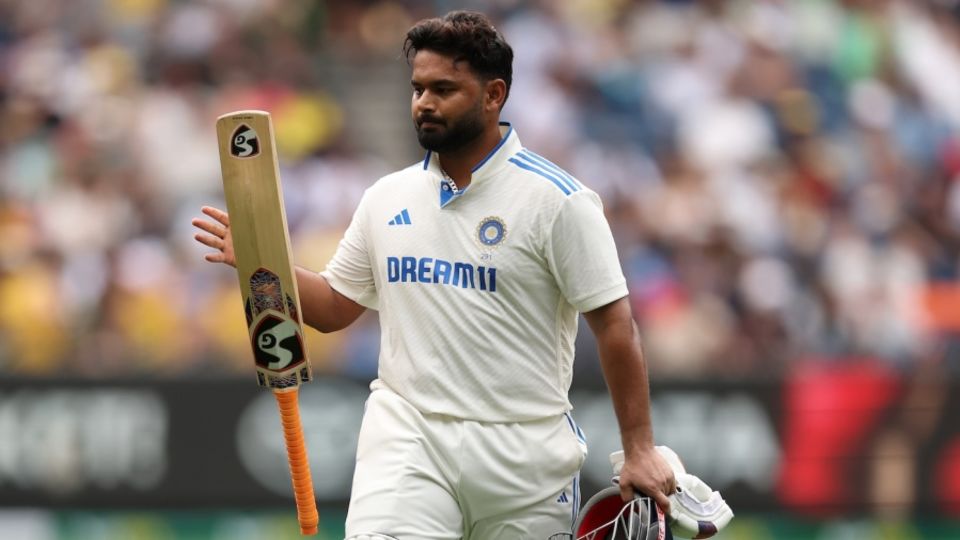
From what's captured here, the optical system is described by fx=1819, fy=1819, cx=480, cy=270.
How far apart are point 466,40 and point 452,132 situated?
0.25 metres

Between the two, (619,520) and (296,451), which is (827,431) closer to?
(619,520)

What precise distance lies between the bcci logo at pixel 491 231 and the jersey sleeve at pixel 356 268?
0.39m

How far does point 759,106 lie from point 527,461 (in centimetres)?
863

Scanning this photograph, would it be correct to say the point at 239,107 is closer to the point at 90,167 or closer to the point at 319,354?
the point at 90,167

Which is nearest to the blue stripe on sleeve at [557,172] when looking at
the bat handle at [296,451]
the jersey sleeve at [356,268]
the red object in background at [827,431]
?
the jersey sleeve at [356,268]

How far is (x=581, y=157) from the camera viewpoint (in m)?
12.6

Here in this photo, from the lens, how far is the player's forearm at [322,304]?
513 cm

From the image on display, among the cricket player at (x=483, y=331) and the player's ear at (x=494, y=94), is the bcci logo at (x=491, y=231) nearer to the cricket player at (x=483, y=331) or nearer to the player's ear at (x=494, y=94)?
the cricket player at (x=483, y=331)

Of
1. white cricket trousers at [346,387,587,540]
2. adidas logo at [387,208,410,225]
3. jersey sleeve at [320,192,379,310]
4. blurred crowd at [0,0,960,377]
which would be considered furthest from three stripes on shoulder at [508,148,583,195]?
blurred crowd at [0,0,960,377]

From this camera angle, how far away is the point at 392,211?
16.4 feet

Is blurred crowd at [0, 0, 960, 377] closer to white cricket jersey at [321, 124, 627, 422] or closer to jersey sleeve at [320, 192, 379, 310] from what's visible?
jersey sleeve at [320, 192, 379, 310]

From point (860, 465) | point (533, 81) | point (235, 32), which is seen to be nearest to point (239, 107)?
point (235, 32)

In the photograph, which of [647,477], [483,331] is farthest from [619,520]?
[483,331]

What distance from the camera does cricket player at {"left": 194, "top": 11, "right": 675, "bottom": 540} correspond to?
476cm
